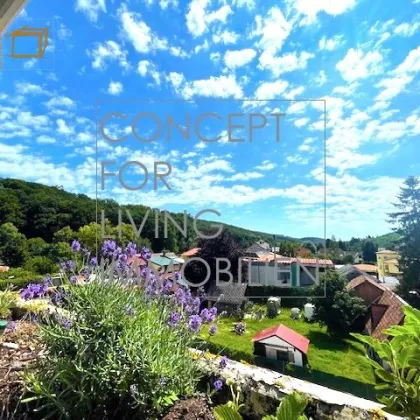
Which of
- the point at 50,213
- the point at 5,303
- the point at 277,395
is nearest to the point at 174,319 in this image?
the point at 277,395

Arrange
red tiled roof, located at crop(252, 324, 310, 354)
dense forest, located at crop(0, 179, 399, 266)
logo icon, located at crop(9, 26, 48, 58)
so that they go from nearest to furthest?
logo icon, located at crop(9, 26, 48, 58)
dense forest, located at crop(0, 179, 399, 266)
red tiled roof, located at crop(252, 324, 310, 354)

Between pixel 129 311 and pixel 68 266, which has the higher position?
pixel 68 266

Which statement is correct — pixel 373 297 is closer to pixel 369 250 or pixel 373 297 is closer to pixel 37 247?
pixel 369 250

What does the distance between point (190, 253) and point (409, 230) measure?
197cm

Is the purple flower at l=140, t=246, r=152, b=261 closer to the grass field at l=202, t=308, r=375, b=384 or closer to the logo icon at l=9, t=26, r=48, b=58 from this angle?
the logo icon at l=9, t=26, r=48, b=58

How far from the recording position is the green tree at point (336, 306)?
2885 millimetres

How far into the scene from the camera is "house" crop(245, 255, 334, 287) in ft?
8.57

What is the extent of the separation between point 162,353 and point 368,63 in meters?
3.27

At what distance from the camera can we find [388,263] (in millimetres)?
2779

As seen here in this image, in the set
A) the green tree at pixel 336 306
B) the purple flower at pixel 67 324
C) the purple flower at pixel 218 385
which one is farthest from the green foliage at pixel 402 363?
the green tree at pixel 336 306

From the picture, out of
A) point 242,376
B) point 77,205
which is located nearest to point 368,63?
point 77,205

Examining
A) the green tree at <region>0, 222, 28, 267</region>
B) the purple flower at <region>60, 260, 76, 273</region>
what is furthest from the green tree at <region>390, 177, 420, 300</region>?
the green tree at <region>0, 222, 28, 267</region>

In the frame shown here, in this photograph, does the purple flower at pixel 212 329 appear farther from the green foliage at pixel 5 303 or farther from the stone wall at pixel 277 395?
the green foliage at pixel 5 303

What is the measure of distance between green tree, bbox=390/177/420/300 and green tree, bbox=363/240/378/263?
210 millimetres
